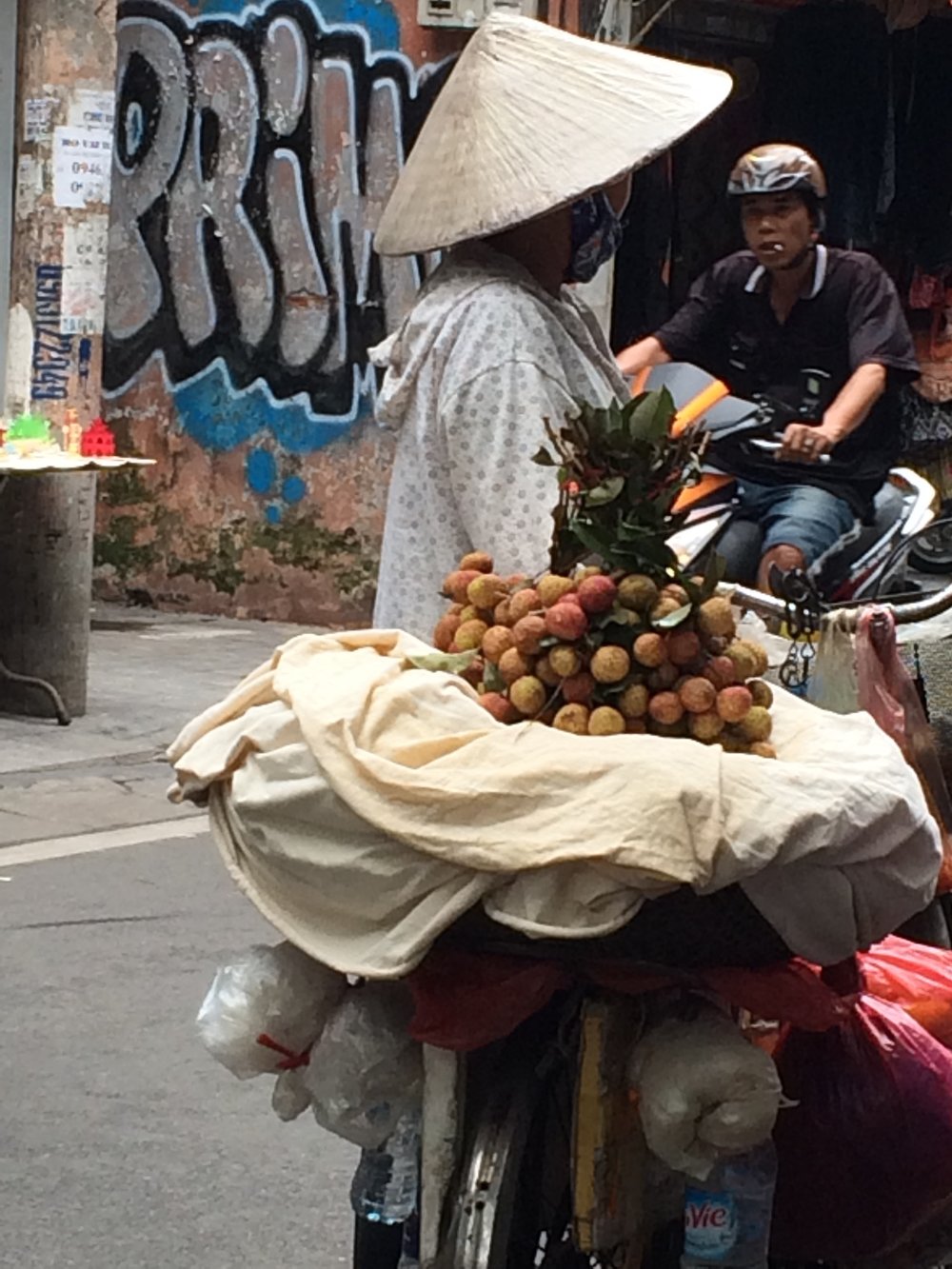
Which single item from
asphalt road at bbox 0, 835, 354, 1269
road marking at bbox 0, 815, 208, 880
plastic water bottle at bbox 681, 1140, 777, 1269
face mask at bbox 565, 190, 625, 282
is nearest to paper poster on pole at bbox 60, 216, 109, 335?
road marking at bbox 0, 815, 208, 880

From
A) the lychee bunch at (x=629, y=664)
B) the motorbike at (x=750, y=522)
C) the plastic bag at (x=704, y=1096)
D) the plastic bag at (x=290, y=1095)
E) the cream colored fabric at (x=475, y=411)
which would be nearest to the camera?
the plastic bag at (x=704, y=1096)

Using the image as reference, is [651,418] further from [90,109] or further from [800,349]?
[90,109]

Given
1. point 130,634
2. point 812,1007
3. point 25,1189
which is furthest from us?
point 130,634

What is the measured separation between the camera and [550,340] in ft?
11.2

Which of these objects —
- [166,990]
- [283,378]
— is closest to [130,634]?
[283,378]

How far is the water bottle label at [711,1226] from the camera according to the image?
8.73 feet

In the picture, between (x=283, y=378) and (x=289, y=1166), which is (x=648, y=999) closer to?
(x=289, y=1166)

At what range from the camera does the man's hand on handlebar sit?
502 cm

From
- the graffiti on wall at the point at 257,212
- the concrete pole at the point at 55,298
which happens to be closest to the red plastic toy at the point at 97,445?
the concrete pole at the point at 55,298

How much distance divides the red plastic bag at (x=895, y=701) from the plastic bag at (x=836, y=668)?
0.03 meters

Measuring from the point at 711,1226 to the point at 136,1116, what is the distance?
2229 mm

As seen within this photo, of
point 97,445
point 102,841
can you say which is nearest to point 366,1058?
point 102,841

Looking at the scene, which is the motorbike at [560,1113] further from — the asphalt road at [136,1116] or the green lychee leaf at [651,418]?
the asphalt road at [136,1116]

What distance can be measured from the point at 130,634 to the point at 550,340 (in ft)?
27.7
